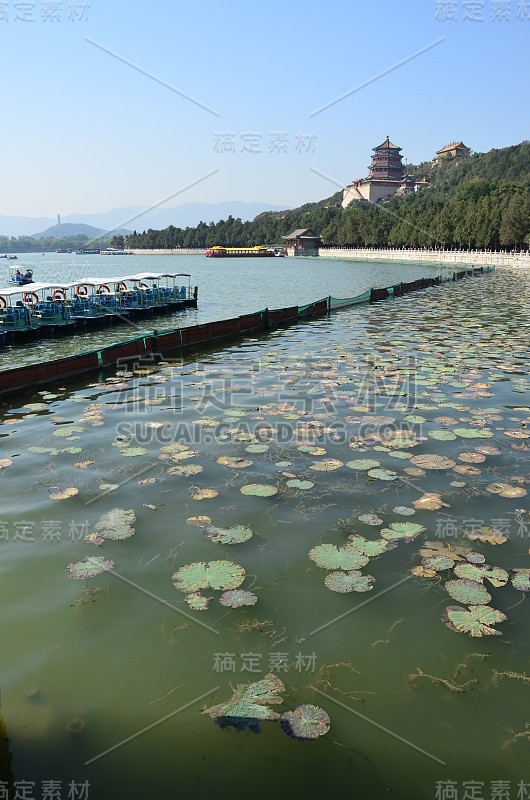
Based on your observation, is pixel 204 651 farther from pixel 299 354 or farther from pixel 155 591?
pixel 299 354

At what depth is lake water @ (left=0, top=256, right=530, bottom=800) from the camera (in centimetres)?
369

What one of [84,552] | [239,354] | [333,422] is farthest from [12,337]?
[84,552]

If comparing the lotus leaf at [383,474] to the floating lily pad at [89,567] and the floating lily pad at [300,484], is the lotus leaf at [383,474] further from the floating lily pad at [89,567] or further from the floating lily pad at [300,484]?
the floating lily pad at [89,567]

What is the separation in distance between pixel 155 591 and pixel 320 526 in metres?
2.17

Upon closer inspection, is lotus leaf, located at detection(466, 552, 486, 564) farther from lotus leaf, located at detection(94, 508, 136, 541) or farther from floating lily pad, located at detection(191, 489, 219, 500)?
lotus leaf, located at detection(94, 508, 136, 541)

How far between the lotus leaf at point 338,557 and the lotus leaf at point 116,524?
7.31 feet

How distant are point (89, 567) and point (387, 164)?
194 m

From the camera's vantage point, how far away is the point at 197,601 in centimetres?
523

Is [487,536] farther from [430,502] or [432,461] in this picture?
[432,461]

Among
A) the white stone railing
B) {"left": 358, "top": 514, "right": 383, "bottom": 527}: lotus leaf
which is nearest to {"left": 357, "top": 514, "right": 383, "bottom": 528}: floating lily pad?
{"left": 358, "top": 514, "right": 383, "bottom": 527}: lotus leaf

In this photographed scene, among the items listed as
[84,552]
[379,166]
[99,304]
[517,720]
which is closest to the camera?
[517,720]

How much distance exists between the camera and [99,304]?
29281 mm

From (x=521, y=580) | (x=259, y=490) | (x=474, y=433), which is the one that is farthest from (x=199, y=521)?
(x=474, y=433)

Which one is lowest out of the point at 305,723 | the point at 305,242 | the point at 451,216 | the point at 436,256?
the point at 305,723
